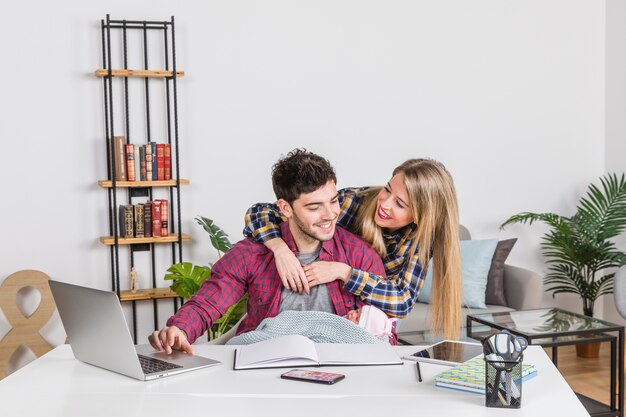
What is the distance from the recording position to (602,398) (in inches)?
157

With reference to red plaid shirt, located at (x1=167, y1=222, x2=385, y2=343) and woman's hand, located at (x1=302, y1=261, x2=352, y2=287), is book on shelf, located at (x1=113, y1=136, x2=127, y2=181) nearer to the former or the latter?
red plaid shirt, located at (x1=167, y1=222, x2=385, y2=343)

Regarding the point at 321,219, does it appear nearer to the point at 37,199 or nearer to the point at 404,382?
the point at 404,382

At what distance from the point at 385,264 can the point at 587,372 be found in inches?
89.0

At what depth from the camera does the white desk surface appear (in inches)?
64.2

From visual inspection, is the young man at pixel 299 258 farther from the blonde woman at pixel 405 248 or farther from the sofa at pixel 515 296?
the sofa at pixel 515 296

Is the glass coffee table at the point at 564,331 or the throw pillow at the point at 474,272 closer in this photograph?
the glass coffee table at the point at 564,331

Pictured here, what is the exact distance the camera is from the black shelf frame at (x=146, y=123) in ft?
14.1

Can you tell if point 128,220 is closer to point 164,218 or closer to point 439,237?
point 164,218

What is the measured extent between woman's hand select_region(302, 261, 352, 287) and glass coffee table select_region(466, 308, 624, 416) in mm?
1182

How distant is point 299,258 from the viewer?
2613 mm

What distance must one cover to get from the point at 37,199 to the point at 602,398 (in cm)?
317

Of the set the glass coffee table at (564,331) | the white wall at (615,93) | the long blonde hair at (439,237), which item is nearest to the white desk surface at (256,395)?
the long blonde hair at (439,237)

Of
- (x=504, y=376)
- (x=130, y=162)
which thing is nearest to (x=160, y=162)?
(x=130, y=162)

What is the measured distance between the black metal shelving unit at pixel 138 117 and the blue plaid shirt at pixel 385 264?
1611 millimetres
